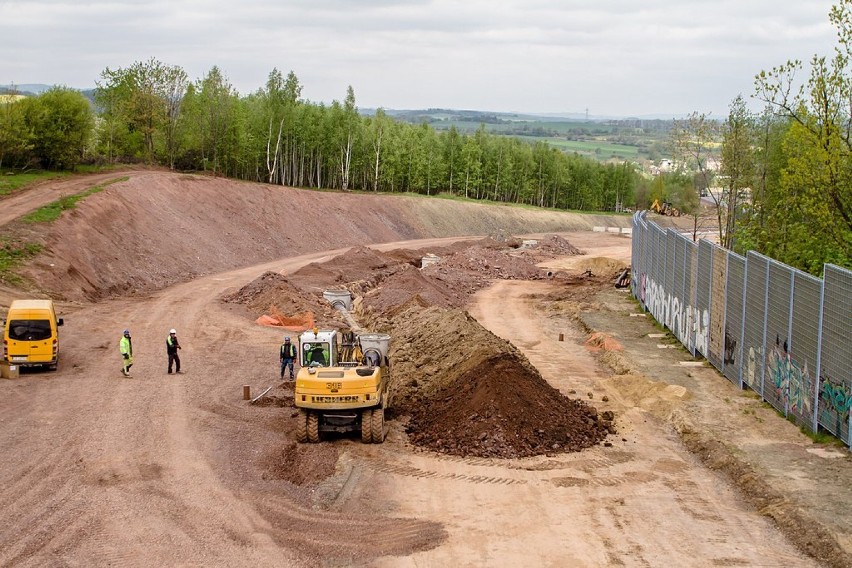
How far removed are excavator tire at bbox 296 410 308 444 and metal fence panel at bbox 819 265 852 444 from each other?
39.5 ft

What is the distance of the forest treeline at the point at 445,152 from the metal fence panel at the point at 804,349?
382cm

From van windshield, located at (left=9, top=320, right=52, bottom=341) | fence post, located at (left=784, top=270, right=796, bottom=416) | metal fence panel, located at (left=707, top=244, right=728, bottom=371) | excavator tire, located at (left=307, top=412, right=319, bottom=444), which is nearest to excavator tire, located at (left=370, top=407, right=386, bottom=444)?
excavator tire, located at (left=307, top=412, right=319, bottom=444)

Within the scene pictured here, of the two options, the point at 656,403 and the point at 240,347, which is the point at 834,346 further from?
the point at 240,347

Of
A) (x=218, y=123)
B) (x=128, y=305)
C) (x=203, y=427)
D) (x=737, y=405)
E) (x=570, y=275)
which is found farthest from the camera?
(x=218, y=123)

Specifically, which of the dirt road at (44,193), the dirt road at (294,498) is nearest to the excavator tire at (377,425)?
the dirt road at (294,498)

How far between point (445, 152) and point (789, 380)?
10374cm

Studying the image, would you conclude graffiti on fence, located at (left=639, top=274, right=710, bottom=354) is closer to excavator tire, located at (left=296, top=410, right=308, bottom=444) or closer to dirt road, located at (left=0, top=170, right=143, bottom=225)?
excavator tire, located at (left=296, top=410, right=308, bottom=444)

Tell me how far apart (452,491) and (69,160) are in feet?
191

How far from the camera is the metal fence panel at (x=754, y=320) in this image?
83.4 ft

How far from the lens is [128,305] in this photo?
1716 inches

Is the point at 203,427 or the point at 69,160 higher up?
the point at 69,160

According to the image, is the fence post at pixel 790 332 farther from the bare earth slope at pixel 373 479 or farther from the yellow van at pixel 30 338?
the yellow van at pixel 30 338

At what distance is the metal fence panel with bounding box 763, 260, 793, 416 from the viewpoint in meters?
23.5

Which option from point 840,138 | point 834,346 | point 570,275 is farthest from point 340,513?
point 570,275
